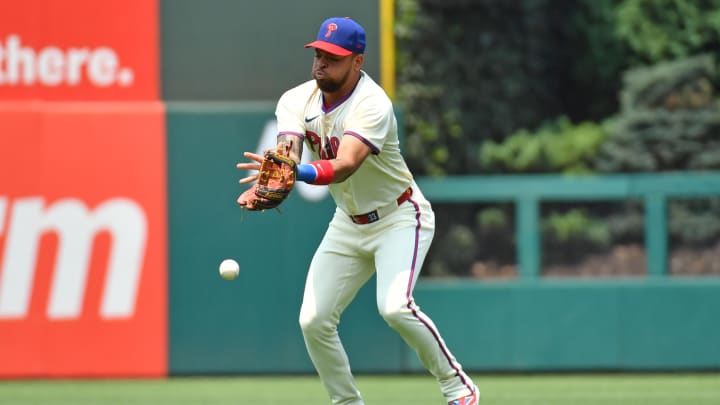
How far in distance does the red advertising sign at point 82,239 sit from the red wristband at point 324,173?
467cm

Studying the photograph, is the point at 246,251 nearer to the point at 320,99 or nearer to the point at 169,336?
the point at 169,336

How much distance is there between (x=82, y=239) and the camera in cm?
1111

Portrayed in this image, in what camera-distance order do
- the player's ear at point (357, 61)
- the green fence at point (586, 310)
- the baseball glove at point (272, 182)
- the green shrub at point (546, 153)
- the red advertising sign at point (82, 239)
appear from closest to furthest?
the baseball glove at point (272, 182), the player's ear at point (357, 61), the red advertising sign at point (82, 239), the green fence at point (586, 310), the green shrub at point (546, 153)

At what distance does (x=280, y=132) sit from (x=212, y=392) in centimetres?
371

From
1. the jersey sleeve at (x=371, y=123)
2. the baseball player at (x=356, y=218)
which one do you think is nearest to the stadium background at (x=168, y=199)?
the baseball player at (x=356, y=218)

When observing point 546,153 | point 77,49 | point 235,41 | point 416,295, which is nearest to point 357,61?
point 235,41

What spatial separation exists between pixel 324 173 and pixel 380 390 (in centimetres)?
412

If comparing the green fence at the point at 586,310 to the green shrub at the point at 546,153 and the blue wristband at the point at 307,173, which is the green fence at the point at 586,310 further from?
the green shrub at the point at 546,153

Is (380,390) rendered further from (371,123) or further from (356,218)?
(371,123)

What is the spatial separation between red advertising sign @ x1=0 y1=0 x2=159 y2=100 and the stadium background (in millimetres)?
12

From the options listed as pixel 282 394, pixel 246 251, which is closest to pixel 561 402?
pixel 282 394

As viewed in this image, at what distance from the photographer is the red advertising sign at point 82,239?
435 inches

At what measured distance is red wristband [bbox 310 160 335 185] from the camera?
22.1 ft

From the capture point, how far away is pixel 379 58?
37.0ft
